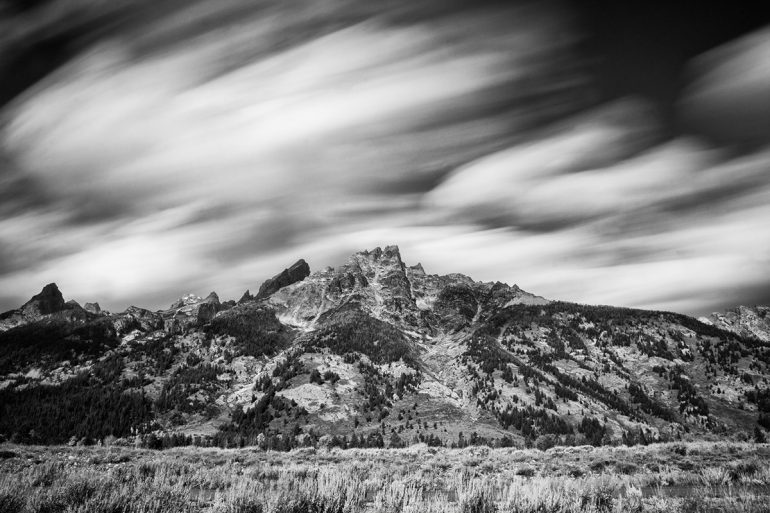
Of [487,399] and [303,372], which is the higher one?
[303,372]

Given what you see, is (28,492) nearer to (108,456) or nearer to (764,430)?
(108,456)

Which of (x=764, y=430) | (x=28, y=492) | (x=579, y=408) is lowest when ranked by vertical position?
(x=764, y=430)

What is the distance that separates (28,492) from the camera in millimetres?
12781

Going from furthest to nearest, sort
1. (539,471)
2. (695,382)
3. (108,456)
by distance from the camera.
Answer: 1. (695,382)
2. (108,456)
3. (539,471)

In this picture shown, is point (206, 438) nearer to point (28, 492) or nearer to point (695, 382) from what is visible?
point (28, 492)

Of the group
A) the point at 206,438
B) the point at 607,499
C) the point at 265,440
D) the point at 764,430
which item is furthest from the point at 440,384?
the point at 607,499

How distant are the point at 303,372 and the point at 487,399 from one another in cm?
8052

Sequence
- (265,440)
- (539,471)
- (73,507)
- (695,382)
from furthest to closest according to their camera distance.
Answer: (695,382), (265,440), (539,471), (73,507)

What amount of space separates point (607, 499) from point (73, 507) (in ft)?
53.7

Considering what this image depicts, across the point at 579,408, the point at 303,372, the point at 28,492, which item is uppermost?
the point at 28,492

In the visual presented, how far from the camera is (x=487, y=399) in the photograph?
164 metres

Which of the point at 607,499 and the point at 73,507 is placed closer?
the point at 73,507

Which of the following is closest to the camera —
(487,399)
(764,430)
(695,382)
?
(764,430)

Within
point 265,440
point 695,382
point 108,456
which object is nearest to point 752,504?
point 108,456
